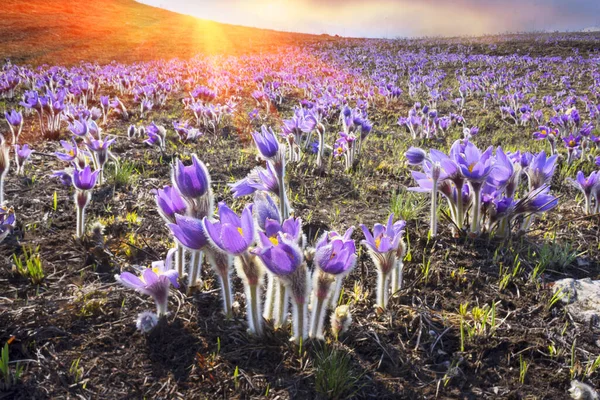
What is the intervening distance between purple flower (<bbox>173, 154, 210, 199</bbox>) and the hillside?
21.6m

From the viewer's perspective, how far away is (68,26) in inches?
1324

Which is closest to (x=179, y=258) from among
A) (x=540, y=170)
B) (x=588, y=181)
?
(x=540, y=170)

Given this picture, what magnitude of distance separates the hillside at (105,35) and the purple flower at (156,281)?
21.7 m

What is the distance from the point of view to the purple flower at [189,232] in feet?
5.36

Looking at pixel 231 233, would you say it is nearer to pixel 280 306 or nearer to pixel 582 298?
pixel 280 306

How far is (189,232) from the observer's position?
5.41 ft

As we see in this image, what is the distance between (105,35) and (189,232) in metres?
37.4

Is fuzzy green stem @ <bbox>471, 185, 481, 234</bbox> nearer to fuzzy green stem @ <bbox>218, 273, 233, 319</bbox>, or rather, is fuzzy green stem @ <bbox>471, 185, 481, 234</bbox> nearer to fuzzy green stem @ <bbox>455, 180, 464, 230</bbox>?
fuzzy green stem @ <bbox>455, 180, 464, 230</bbox>

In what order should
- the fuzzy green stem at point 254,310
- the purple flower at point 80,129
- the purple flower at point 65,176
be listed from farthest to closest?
the purple flower at point 80,129
the purple flower at point 65,176
the fuzzy green stem at point 254,310

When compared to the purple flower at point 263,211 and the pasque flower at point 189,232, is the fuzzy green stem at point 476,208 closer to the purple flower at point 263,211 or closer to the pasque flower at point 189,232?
the purple flower at point 263,211

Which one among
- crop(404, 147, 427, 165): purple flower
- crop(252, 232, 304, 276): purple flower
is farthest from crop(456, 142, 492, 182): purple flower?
crop(252, 232, 304, 276): purple flower

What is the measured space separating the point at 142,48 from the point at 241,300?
98.9ft

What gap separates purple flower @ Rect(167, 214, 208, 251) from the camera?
1635 millimetres

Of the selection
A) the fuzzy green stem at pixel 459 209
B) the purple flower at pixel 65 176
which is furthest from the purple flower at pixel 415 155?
the purple flower at pixel 65 176
